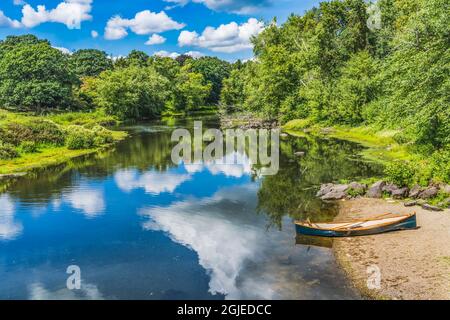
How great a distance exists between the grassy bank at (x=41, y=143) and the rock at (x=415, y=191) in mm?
40871

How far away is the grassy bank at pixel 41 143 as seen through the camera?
169 ft

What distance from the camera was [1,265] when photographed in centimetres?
2364

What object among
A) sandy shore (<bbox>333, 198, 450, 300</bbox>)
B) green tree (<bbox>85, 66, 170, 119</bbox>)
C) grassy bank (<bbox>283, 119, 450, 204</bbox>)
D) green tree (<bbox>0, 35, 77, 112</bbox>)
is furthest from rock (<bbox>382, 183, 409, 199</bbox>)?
green tree (<bbox>85, 66, 170, 119</bbox>)

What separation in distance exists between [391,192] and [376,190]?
111cm

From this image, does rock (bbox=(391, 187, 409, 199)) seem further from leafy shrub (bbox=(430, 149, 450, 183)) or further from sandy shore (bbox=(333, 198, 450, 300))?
sandy shore (bbox=(333, 198, 450, 300))

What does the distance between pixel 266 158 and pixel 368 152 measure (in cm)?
1302

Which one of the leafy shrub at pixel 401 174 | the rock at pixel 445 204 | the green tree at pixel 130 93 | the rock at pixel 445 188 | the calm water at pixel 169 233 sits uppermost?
the green tree at pixel 130 93

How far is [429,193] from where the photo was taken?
30.7 m

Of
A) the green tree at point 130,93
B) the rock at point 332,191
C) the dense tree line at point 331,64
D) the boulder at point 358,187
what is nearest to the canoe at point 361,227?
the rock at point 332,191

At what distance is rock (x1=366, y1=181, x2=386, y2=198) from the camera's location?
33.1 metres

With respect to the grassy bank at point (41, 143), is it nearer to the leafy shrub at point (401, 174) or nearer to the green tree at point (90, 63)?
the leafy shrub at point (401, 174)

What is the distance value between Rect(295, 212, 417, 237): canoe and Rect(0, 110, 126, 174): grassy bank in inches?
1437

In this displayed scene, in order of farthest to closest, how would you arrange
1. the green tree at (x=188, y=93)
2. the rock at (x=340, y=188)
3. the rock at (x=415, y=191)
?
the green tree at (x=188, y=93) < the rock at (x=340, y=188) < the rock at (x=415, y=191)

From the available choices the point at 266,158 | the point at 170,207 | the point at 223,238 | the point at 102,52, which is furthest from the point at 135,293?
the point at 102,52
